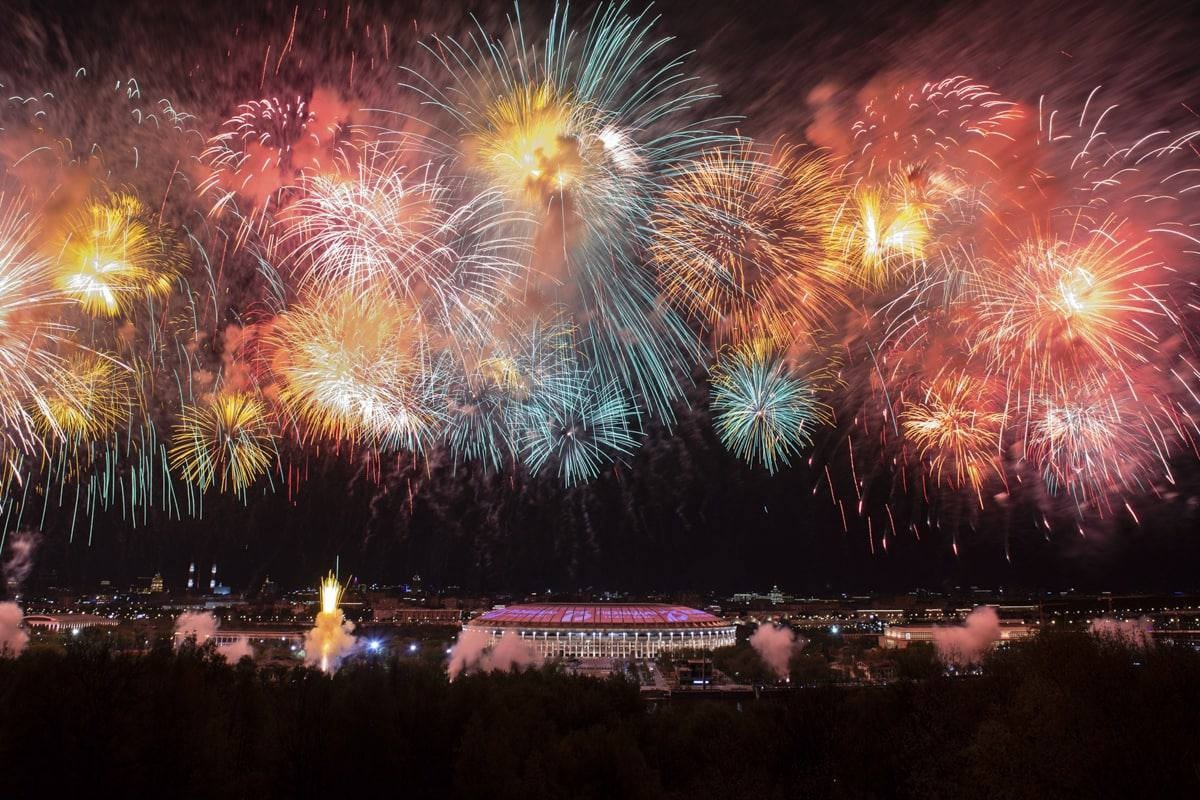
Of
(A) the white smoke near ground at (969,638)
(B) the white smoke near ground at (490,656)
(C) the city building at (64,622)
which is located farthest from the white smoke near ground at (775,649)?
(C) the city building at (64,622)

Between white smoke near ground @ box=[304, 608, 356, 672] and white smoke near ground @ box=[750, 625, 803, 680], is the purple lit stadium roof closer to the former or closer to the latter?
white smoke near ground @ box=[750, 625, 803, 680]

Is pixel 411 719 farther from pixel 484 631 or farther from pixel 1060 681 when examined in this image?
pixel 484 631

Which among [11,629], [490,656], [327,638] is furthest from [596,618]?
[11,629]

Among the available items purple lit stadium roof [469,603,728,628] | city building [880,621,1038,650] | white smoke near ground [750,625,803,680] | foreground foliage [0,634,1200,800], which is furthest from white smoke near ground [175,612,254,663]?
city building [880,621,1038,650]

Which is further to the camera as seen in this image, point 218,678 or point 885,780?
point 218,678

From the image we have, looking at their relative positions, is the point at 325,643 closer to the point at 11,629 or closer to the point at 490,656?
the point at 490,656

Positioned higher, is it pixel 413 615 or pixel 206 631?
pixel 206 631

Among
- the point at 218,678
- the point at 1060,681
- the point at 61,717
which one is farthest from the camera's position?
the point at 218,678

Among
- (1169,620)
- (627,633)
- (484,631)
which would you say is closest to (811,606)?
(1169,620)

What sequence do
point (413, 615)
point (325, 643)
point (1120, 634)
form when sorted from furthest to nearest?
point (413, 615) < point (325, 643) < point (1120, 634)
